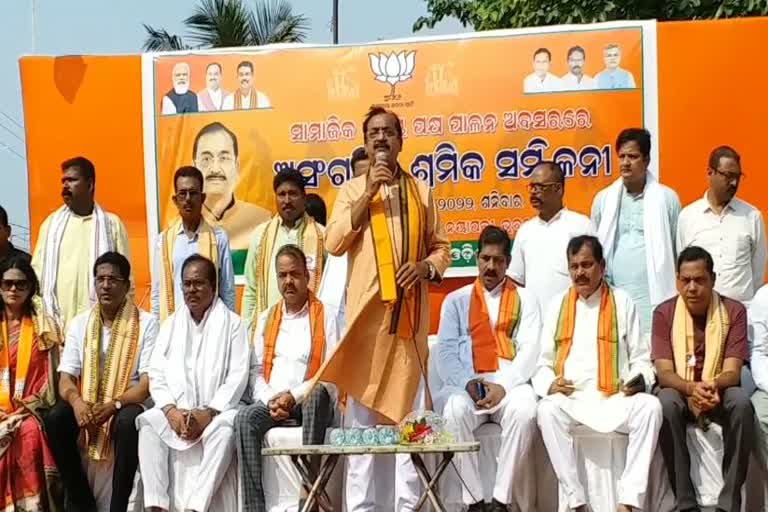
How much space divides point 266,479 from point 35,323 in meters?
1.56

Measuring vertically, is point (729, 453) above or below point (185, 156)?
below

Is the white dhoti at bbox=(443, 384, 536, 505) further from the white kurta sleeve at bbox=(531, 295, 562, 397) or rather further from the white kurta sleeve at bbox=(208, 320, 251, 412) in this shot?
the white kurta sleeve at bbox=(208, 320, 251, 412)

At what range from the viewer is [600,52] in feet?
23.4

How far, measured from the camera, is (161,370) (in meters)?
5.96

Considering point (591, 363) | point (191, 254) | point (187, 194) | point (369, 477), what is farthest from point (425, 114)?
point (369, 477)

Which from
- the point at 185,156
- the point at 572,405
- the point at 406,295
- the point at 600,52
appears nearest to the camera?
the point at 406,295

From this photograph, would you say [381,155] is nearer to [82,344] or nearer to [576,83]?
[82,344]

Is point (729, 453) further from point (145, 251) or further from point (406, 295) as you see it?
point (145, 251)

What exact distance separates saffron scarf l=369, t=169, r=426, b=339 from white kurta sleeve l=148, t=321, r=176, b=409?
1.41 meters

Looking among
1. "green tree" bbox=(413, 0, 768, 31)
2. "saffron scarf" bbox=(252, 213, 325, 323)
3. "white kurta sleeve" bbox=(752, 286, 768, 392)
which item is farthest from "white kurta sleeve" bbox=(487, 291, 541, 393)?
"green tree" bbox=(413, 0, 768, 31)

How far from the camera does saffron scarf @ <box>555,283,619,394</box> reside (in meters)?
5.70

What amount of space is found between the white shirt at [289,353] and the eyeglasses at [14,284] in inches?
50.8

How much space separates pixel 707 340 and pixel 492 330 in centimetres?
112

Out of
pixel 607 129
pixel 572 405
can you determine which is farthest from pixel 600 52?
pixel 572 405
